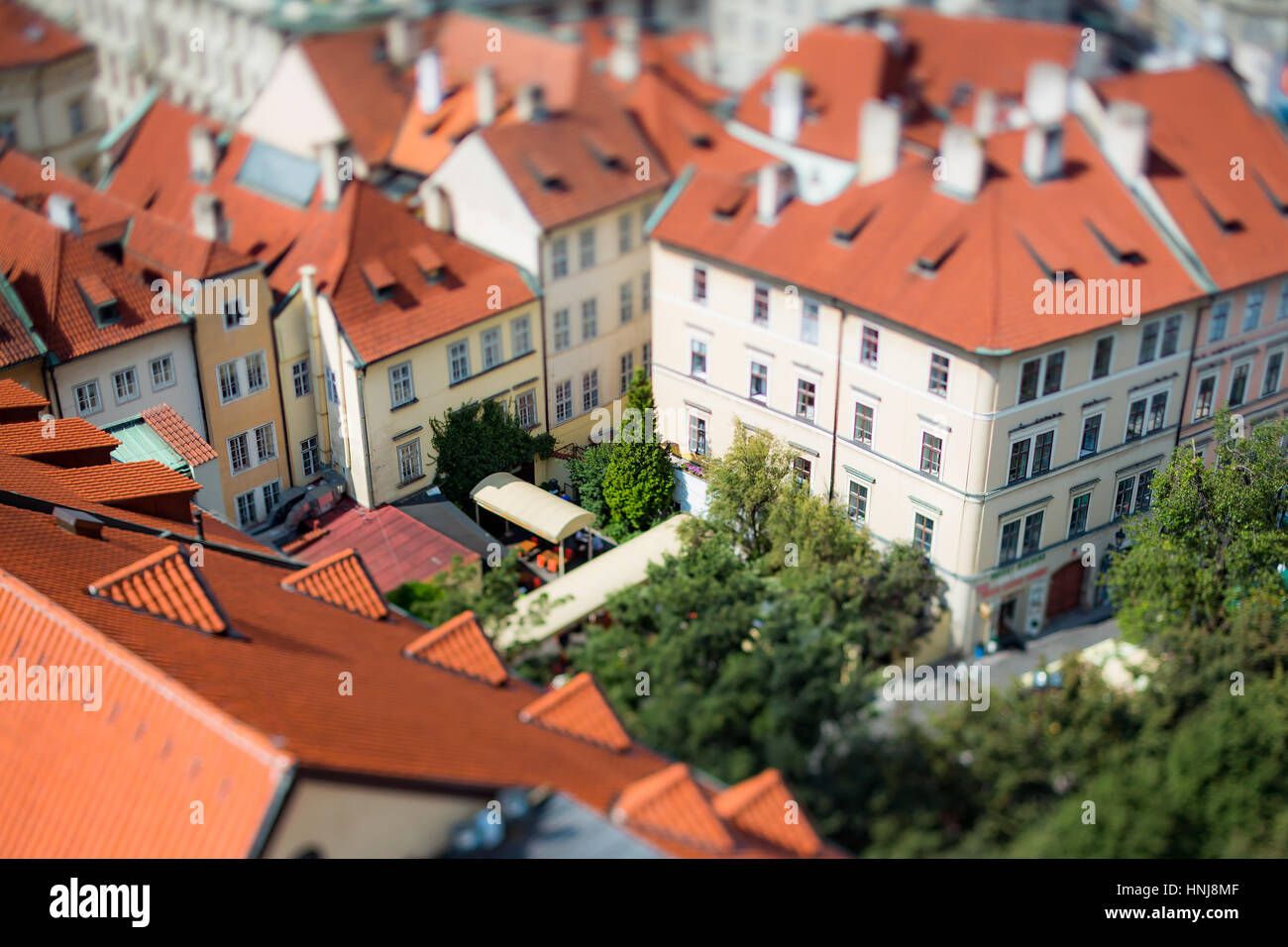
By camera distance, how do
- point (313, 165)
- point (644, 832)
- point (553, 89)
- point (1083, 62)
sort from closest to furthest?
point (644, 832), point (313, 165), point (553, 89), point (1083, 62)

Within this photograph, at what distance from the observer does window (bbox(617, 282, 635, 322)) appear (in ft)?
196

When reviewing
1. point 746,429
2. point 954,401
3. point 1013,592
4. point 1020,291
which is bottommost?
point 1013,592

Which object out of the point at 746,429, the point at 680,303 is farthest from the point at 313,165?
the point at 746,429

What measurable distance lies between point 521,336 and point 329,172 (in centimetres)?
1025

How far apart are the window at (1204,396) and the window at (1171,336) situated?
244 centimetres

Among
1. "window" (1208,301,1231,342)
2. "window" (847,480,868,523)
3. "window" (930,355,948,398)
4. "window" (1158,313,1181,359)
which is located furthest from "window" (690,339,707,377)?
"window" (1208,301,1231,342)

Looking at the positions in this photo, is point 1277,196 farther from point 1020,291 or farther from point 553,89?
point 553,89

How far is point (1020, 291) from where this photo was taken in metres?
46.2

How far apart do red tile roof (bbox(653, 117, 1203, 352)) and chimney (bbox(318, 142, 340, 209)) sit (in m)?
14.6

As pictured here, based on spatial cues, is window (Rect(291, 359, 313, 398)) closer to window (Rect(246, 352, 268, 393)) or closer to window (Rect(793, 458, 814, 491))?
window (Rect(246, 352, 268, 393))

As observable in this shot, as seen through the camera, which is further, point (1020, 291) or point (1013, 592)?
point (1013, 592)

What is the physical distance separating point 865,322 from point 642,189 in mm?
14797

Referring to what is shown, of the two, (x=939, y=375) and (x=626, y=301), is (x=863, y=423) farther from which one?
(x=626, y=301)

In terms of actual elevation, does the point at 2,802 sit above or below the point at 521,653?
above
